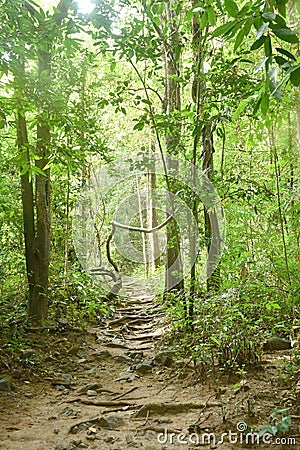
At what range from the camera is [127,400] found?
14.2 ft

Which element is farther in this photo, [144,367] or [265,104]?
[144,367]

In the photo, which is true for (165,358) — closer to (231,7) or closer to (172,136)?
(172,136)

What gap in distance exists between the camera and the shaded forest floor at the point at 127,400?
10.2 feet

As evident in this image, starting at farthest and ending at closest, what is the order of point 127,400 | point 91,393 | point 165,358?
point 165,358, point 91,393, point 127,400

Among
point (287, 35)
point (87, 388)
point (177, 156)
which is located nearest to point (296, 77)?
point (287, 35)

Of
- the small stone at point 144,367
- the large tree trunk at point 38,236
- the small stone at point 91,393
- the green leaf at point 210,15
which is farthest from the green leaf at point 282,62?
the large tree trunk at point 38,236

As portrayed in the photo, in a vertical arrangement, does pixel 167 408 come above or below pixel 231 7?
below

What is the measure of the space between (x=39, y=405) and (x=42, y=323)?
81.2 inches

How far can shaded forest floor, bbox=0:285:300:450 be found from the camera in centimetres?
310

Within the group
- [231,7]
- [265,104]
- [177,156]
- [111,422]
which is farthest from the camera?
[177,156]

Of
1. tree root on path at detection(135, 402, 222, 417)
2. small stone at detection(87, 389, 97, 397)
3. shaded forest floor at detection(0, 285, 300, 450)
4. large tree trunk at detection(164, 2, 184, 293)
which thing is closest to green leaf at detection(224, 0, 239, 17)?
shaded forest floor at detection(0, 285, 300, 450)

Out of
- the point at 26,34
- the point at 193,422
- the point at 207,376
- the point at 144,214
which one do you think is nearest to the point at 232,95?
the point at 26,34

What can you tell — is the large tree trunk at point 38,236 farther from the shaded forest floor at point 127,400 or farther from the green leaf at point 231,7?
the green leaf at point 231,7

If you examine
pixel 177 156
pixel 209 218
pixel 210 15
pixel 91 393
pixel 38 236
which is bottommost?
pixel 91 393
